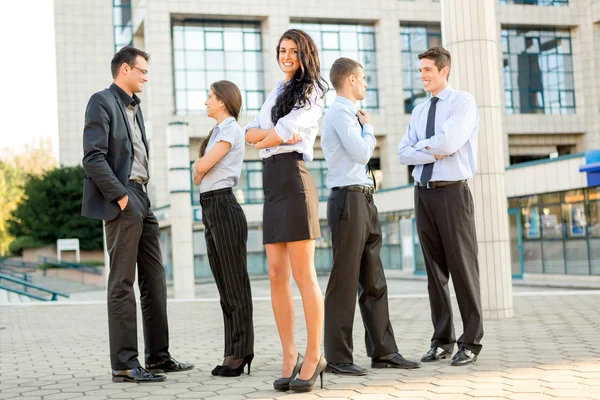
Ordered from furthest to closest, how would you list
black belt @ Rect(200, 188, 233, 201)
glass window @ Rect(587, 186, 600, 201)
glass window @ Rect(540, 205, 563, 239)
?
glass window @ Rect(540, 205, 563, 239), glass window @ Rect(587, 186, 600, 201), black belt @ Rect(200, 188, 233, 201)

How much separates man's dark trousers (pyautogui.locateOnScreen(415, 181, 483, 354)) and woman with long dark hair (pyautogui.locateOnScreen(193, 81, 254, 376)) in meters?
1.42

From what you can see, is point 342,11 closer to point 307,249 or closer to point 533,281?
point 533,281

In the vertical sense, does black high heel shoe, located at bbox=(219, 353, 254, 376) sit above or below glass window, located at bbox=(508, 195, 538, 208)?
below

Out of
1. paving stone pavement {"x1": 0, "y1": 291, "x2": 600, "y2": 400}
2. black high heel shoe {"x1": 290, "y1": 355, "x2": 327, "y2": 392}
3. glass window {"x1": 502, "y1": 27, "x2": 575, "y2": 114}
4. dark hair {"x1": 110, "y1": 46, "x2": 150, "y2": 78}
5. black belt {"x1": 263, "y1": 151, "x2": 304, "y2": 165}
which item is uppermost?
glass window {"x1": 502, "y1": 27, "x2": 575, "y2": 114}

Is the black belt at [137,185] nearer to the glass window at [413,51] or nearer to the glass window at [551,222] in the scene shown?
the glass window at [551,222]

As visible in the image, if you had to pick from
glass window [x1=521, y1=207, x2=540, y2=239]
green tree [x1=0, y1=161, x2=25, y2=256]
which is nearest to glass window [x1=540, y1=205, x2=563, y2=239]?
glass window [x1=521, y1=207, x2=540, y2=239]

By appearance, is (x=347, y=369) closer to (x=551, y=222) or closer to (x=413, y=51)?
(x=551, y=222)

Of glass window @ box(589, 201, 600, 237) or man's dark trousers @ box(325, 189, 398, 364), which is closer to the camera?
man's dark trousers @ box(325, 189, 398, 364)

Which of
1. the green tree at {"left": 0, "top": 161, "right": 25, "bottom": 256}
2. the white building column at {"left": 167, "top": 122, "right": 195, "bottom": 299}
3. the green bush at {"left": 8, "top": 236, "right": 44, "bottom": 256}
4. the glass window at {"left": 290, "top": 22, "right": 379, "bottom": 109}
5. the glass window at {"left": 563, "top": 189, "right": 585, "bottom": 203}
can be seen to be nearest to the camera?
the white building column at {"left": 167, "top": 122, "right": 195, "bottom": 299}

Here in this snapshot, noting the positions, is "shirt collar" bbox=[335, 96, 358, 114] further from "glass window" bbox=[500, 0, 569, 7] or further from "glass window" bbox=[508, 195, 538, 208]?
"glass window" bbox=[500, 0, 569, 7]

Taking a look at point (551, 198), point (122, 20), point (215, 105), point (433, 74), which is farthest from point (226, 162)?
point (122, 20)

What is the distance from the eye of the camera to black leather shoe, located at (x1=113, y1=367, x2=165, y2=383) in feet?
17.0

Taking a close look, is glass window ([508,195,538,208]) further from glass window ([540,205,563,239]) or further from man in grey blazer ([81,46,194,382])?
man in grey blazer ([81,46,194,382])

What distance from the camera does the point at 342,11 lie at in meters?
42.1
